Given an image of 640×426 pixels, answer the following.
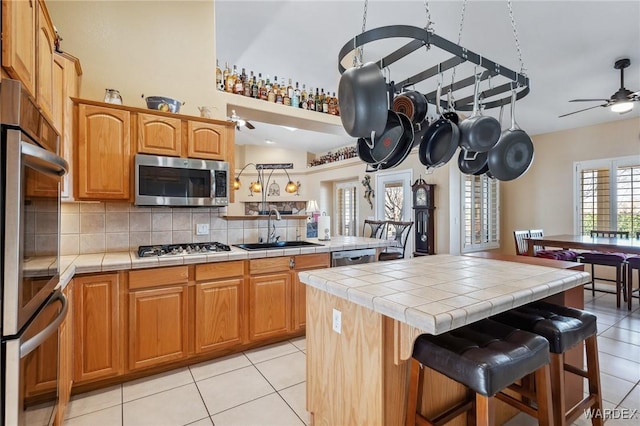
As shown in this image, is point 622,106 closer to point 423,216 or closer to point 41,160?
point 423,216

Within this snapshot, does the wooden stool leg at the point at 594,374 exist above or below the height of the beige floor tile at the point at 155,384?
above

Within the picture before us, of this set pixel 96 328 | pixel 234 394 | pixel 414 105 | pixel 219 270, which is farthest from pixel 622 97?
pixel 96 328

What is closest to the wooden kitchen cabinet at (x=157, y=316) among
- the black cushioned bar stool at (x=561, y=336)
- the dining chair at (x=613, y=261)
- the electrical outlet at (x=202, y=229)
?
the electrical outlet at (x=202, y=229)

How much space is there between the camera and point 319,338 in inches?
66.6

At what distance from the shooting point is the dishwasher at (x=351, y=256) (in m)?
3.19

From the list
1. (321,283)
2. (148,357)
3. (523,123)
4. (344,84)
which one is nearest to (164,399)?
(148,357)

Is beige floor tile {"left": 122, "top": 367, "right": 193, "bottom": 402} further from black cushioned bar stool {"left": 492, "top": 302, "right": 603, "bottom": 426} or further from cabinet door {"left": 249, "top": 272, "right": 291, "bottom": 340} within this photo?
black cushioned bar stool {"left": 492, "top": 302, "right": 603, "bottom": 426}

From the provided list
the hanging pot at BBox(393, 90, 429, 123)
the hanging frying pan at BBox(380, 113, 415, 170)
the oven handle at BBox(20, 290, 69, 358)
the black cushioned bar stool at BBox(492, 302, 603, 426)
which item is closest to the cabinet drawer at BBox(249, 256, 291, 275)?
the oven handle at BBox(20, 290, 69, 358)

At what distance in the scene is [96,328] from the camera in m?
2.13

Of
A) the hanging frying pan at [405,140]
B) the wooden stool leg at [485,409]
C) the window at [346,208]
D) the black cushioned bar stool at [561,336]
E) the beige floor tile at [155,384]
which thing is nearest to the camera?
the wooden stool leg at [485,409]

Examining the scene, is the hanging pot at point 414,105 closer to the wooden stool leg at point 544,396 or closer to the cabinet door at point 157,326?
the wooden stool leg at point 544,396

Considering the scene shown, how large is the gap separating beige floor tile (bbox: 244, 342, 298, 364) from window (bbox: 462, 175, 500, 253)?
386 centimetres

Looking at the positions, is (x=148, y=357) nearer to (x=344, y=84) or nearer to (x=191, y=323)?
(x=191, y=323)

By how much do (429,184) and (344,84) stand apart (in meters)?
4.35
